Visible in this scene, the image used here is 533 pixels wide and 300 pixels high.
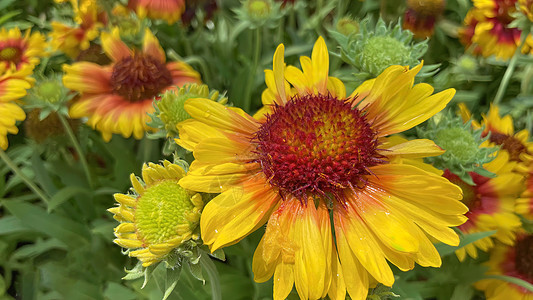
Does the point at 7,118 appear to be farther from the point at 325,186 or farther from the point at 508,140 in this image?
the point at 508,140

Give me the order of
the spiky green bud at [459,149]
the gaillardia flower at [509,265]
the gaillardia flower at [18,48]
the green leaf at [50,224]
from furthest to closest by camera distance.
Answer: the gaillardia flower at [18,48], the green leaf at [50,224], the gaillardia flower at [509,265], the spiky green bud at [459,149]

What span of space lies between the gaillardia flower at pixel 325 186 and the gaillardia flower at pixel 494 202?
0.30m

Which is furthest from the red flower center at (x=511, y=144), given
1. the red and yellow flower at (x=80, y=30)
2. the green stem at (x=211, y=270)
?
the red and yellow flower at (x=80, y=30)

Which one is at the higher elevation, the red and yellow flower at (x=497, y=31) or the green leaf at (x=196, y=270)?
the red and yellow flower at (x=497, y=31)

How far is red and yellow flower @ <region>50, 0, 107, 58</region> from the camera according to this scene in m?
1.22

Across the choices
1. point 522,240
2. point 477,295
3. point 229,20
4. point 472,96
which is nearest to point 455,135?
point 472,96

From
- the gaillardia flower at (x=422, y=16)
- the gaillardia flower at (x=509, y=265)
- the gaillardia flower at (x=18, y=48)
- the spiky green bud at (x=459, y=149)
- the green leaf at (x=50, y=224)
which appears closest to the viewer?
the spiky green bud at (x=459, y=149)

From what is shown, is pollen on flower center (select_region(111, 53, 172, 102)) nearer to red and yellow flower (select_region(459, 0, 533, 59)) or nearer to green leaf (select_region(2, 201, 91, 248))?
green leaf (select_region(2, 201, 91, 248))

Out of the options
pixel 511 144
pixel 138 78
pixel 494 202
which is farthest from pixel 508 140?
pixel 138 78

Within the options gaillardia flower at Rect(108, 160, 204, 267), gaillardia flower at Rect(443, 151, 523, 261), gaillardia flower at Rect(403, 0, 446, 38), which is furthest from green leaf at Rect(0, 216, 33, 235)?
gaillardia flower at Rect(403, 0, 446, 38)

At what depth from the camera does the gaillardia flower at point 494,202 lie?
0.84 metres

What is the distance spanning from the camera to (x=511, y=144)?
0.93 meters

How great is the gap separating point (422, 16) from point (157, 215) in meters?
1.19

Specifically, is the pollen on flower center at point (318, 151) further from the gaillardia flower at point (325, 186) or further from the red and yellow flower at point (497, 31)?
the red and yellow flower at point (497, 31)
